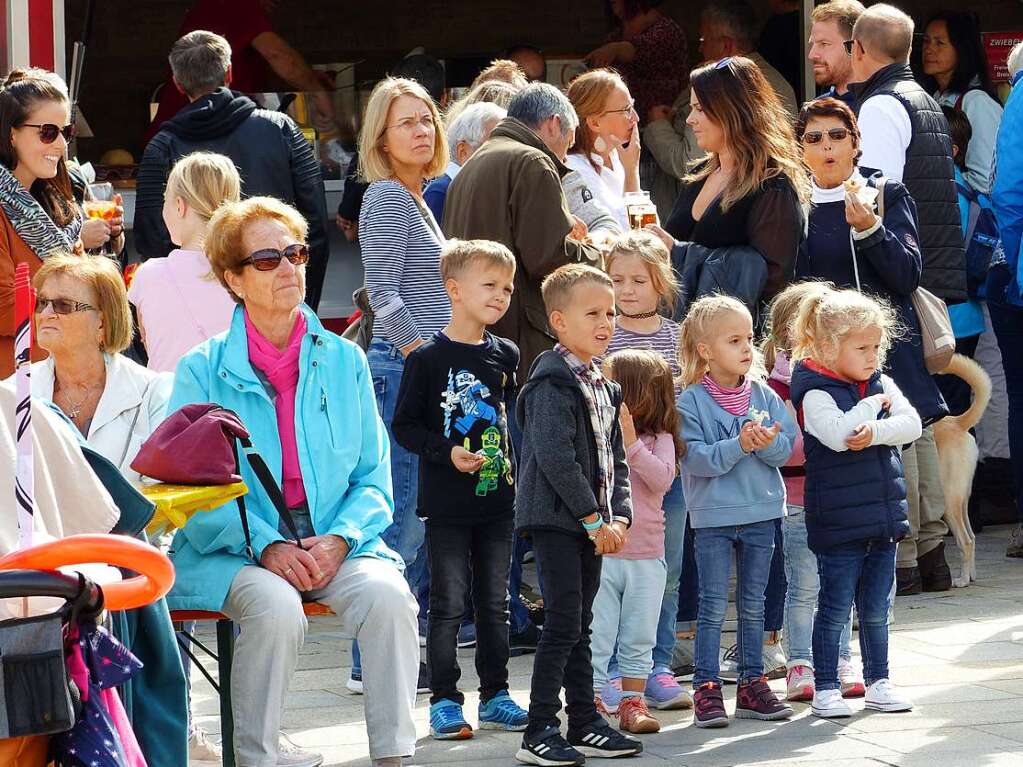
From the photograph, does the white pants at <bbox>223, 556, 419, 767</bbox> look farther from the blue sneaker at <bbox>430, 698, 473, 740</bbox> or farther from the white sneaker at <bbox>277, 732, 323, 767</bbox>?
the blue sneaker at <bbox>430, 698, 473, 740</bbox>

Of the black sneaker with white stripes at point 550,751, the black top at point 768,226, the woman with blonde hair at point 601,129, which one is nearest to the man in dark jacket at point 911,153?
the black top at point 768,226

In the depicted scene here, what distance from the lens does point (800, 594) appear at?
5.71m

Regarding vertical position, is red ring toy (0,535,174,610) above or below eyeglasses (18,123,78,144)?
below

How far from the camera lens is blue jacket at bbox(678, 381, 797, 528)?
539 centimetres

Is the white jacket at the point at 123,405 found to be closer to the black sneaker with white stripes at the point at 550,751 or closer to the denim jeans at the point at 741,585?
the black sneaker with white stripes at the point at 550,751

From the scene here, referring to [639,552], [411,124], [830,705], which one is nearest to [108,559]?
[639,552]

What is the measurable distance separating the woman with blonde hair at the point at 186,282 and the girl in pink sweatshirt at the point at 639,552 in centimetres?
141

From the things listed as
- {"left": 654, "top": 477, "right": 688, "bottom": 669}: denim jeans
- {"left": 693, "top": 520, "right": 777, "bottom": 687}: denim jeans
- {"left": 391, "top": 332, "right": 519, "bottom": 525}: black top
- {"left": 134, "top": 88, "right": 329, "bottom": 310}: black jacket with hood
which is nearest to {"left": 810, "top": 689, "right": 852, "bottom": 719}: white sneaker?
→ {"left": 693, "top": 520, "right": 777, "bottom": 687}: denim jeans

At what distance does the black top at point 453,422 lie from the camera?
5164mm

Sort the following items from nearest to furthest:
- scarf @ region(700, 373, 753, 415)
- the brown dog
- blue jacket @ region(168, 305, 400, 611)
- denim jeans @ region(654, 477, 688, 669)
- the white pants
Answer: the white pants < blue jacket @ region(168, 305, 400, 611) < scarf @ region(700, 373, 753, 415) < denim jeans @ region(654, 477, 688, 669) < the brown dog

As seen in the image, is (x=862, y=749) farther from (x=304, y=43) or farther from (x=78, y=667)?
(x=304, y=43)

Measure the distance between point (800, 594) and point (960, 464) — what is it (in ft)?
6.35

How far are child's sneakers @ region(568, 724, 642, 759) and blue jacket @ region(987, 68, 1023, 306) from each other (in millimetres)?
2685

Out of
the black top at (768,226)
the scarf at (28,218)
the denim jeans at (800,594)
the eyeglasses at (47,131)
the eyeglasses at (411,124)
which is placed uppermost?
the eyeglasses at (47,131)
